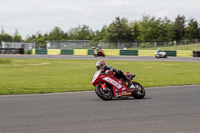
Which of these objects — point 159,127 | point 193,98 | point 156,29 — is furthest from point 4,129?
point 156,29

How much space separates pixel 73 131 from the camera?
5.74m

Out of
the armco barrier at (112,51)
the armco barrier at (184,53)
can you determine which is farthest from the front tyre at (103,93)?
the armco barrier at (112,51)

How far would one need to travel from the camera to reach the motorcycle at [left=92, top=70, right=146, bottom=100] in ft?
32.1

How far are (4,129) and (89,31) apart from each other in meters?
141

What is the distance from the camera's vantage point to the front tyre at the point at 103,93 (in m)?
9.77

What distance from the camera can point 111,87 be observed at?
1005 centimetres

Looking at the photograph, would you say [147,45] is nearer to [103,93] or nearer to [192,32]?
[103,93]

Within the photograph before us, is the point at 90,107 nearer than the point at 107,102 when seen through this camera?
Yes

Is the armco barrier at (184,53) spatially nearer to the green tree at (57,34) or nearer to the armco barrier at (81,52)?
the armco barrier at (81,52)

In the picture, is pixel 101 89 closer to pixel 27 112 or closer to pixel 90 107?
pixel 90 107

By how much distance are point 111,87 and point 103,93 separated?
351mm

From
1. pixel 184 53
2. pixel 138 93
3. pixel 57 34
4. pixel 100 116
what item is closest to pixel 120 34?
pixel 184 53

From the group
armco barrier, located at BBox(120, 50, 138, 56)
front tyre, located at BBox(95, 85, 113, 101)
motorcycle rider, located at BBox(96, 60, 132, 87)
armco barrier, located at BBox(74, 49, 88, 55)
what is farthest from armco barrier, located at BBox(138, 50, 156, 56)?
front tyre, located at BBox(95, 85, 113, 101)

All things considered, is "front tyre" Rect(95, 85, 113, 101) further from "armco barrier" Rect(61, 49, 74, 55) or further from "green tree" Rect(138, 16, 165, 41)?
"green tree" Rect(138, 16, 165, 41)
